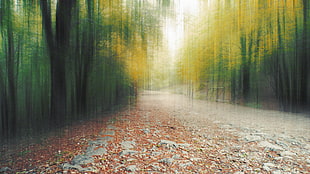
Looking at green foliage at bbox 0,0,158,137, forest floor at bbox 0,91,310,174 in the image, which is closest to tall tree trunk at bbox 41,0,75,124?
green foliage at bbox 0,0,158,137

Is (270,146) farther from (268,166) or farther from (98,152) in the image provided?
(98,152)

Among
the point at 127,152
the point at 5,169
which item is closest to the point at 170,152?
the point at 127,152

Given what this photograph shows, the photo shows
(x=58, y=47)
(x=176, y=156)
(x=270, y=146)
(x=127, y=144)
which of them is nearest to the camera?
(x=176, y=156)

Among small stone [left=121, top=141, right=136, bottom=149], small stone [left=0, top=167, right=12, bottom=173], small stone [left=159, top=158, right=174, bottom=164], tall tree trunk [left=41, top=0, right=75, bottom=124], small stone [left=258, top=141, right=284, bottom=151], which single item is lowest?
small stone [left=0, top=167, right=12, bottom=173]

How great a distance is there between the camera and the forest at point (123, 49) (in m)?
4.92

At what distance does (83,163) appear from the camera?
7.10ft

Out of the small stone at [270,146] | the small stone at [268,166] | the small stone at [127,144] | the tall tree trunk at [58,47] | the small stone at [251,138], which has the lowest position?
the small stone at [251,138]

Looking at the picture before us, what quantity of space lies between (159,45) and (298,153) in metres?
5.47

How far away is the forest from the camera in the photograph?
492 centimetres

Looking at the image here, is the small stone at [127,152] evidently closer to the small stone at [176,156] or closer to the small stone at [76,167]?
the small stone at [76,167]

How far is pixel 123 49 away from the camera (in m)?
6.39

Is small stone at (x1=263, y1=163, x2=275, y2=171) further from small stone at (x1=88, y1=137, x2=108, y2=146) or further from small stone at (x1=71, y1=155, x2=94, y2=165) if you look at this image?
small stone at (x1=88, y1=137, x2=108, y2=146)

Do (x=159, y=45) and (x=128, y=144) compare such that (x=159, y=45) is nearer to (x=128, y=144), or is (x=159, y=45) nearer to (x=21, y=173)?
(x=128, y=144)

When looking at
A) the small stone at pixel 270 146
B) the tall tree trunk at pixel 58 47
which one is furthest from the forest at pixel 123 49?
the small stone at pixel 270 146
